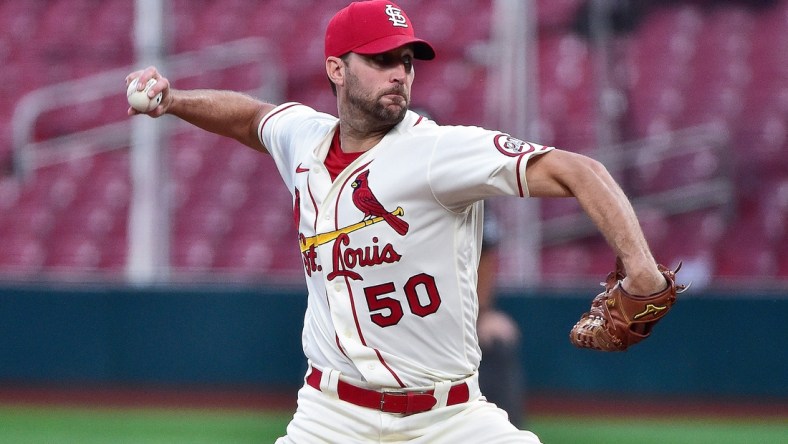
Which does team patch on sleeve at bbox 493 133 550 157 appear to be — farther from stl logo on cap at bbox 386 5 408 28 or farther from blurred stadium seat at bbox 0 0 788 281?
blurred stadium seat at bbox 0 0 788 281

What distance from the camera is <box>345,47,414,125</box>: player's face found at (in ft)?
12.2

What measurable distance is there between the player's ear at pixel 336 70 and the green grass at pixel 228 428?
13.4ft

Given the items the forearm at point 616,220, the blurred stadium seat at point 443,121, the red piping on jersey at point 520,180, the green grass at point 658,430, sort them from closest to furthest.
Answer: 1. the forearm at point 616,220
2. the red piping on jersey at point 520,180
3. the green grass at point 658,430
4. the blurred stadium seat at point 443,121

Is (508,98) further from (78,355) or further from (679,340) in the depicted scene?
(78,355)

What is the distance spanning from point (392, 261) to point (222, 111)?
1.03m

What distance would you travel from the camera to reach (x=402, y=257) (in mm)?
3611

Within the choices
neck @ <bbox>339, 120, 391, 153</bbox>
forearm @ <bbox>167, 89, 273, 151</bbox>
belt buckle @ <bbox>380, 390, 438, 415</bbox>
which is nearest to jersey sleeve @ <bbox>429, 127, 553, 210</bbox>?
neck @ <bbox>339, 120, 391, 153</bbox>

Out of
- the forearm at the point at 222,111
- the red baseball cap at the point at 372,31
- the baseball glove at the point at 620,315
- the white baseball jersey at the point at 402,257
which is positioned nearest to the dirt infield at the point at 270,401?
the forearm at the point at 222,111

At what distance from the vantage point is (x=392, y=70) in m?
3.77

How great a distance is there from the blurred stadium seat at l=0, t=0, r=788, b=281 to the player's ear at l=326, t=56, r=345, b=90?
6.11 metres

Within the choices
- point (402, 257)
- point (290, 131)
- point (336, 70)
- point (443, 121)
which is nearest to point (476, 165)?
point (402, 257)

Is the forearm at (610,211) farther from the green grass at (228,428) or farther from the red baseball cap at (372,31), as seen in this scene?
the green grass at (228,428)

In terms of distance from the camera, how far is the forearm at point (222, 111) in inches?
167

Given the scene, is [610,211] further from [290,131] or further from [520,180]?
[290,131]
